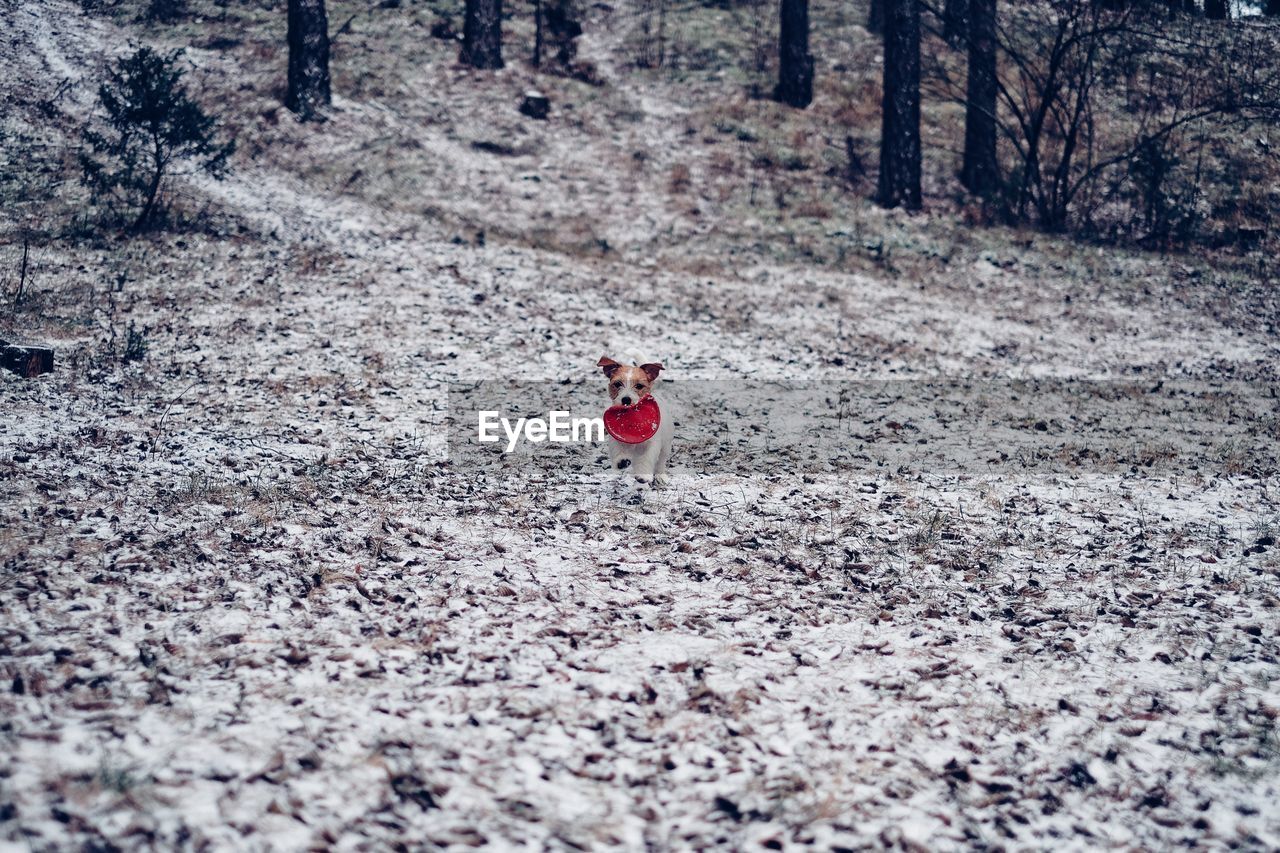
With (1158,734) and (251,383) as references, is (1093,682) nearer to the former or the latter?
(1158,734)

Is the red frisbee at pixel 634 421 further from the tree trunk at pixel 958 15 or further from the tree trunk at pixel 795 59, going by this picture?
the tree trunk at pixel 795 59

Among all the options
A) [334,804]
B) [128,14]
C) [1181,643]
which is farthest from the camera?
[128,14]

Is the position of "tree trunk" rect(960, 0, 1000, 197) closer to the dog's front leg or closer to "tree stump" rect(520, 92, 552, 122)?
"tree stump" rect(520, 92, 552, 122)

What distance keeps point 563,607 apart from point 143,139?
513 inches

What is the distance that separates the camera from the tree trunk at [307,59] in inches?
722

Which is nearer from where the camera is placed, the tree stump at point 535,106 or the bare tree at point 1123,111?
the bare tree at point 1123,111

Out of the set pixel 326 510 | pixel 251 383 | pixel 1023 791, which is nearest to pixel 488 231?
pixel 251 383

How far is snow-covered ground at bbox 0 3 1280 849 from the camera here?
179 inches

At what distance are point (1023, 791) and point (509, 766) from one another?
287cm

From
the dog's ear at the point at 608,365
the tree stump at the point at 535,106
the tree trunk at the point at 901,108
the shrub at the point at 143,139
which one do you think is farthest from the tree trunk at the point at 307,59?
the dog's ear at the point at 608,365

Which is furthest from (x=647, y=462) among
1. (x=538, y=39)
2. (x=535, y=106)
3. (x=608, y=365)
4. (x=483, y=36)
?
(x=538, y=39)

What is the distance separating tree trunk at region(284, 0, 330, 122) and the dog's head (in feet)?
47.1

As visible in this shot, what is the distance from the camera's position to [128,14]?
21250 millimetres

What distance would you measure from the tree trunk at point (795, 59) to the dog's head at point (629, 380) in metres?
17.5
